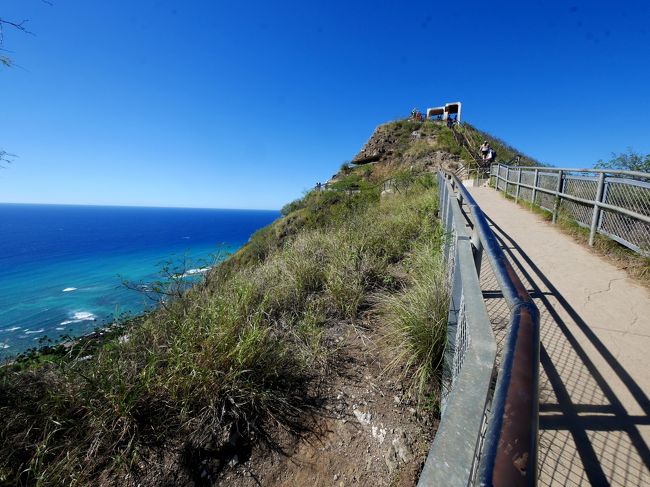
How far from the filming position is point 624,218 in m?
5.38

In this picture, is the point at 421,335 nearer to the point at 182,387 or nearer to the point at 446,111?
the point at 182,387

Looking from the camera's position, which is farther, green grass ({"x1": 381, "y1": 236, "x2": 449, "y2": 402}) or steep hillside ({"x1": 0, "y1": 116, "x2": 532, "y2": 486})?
green grass ({"x1": 381, "y1": 236, "x2": 449, "y2": 402})

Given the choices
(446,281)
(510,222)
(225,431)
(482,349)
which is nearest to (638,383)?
(446,281)

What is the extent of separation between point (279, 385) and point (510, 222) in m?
8.11

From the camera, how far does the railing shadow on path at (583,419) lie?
181 cm

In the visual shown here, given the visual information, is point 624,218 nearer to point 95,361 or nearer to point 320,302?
point 320,302

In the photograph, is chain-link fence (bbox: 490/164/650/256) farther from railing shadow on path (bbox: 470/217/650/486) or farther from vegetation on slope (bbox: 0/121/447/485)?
vegetation on slope (bbox: 0/121/447/485)

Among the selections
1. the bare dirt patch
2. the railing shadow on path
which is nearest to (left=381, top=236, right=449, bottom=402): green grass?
the bare dirt patch

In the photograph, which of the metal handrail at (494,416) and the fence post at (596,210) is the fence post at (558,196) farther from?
the metal handrail at (494,416)

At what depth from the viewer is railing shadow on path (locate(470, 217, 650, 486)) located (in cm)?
181

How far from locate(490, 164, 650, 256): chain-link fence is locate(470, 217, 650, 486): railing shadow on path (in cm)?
321

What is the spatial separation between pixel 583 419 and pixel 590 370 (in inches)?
26.2

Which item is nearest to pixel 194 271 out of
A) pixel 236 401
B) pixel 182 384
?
pixel 182 384

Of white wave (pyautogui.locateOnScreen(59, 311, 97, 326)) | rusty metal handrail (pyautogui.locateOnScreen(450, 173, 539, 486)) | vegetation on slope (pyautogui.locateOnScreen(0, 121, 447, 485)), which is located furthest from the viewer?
white wave (pyautogui.locateOnScreen(59, 311, 97, 326))
